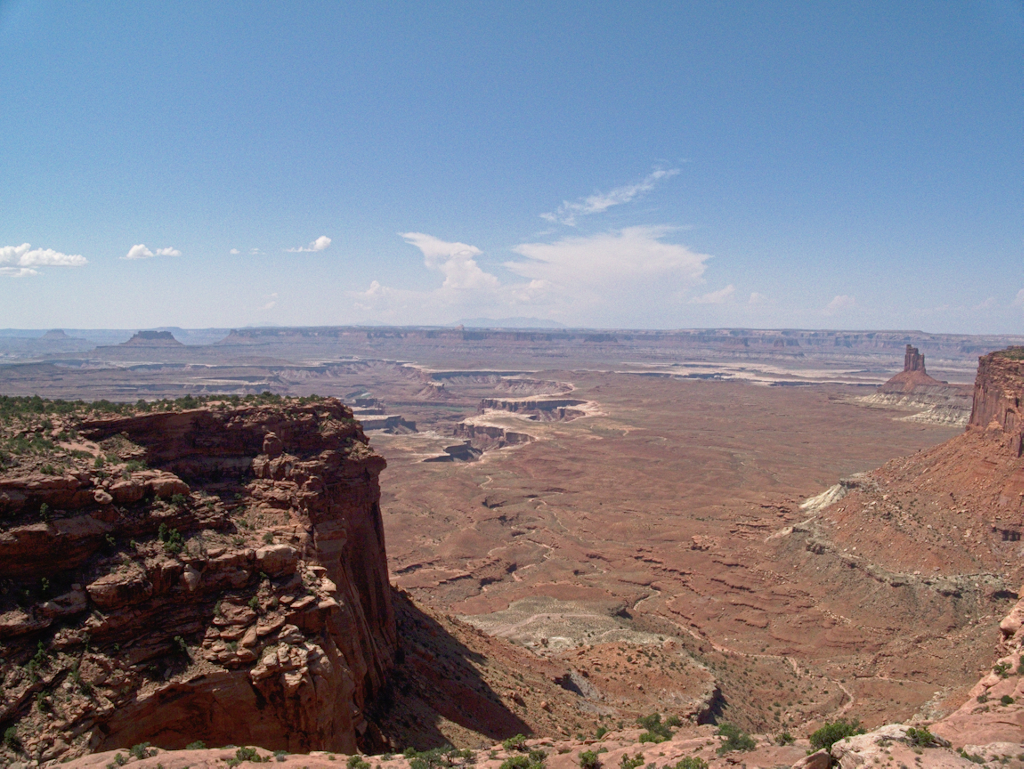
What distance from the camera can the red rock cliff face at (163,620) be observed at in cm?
1387

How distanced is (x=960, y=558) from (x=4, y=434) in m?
56.5

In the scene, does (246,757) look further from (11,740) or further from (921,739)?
(921,739)

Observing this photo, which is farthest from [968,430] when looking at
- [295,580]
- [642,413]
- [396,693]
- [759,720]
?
[642,413]

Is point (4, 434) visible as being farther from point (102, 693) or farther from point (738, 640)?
point (738, 640)

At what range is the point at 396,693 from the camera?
2234 centimetres

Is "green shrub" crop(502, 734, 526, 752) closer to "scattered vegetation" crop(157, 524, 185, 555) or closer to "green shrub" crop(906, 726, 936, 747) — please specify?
"green shrub" crop(906, 726, 936, 747)

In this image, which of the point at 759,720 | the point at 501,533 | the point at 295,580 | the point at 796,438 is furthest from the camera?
the point at 796,438

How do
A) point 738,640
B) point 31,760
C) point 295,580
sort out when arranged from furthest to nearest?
1. point 738,640
2. point 295,580
3. point 31,760

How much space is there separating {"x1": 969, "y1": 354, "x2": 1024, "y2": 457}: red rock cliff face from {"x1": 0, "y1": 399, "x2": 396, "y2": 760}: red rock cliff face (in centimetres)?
5319

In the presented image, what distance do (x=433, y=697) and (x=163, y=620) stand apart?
39.2ft

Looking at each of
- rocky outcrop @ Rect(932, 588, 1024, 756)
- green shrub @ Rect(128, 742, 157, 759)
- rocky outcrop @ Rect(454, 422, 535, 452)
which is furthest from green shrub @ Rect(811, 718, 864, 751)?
rocky outcrop @ Rect(454, 422, 535, 452)

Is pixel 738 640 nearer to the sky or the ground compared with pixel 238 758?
nearer to the ground

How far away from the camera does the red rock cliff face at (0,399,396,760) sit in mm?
13867

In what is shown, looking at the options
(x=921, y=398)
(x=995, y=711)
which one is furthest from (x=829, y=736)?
(x=921, y=398)
